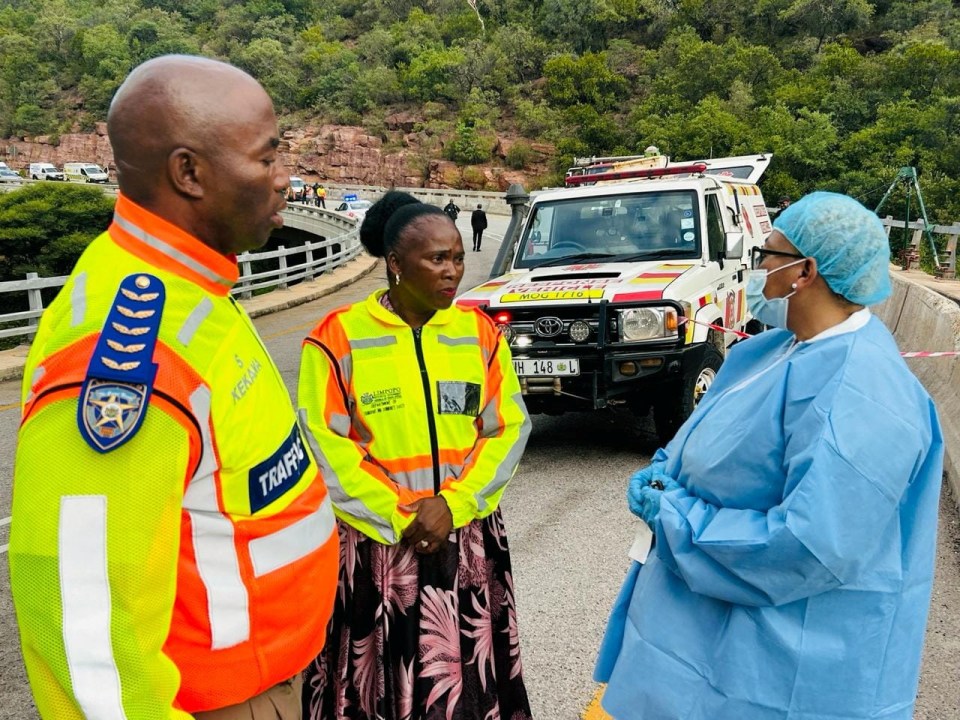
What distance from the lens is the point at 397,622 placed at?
2377mm

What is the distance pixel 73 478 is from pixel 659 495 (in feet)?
4.86

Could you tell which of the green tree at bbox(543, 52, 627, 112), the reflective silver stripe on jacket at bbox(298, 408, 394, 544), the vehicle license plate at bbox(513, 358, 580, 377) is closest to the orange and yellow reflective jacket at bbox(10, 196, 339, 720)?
the reflective silver stripe on jacket at bbox(298, 408, 394, 544)

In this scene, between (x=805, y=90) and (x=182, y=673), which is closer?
(x=182, y=673)

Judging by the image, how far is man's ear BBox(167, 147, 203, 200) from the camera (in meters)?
1.36

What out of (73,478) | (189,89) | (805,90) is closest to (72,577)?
(73,478)

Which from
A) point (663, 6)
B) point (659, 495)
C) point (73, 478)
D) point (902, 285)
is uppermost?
point (663, 6)

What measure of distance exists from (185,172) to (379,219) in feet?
5.10

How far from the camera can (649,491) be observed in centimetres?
221

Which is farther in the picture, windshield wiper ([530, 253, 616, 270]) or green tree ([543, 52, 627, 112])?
green tree ([543, 52, 627, 112])

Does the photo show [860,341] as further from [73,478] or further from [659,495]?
[73,478]

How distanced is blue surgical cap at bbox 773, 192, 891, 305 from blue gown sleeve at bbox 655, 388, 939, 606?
1.15 feet

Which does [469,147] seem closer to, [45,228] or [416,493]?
[45,228]

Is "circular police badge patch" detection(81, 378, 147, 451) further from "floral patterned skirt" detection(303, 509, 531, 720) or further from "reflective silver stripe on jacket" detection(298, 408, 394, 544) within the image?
"floral patterned skirt" detection(303, 509, 531, 720)

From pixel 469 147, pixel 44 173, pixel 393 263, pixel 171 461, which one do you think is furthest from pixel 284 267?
pixel 44 173
